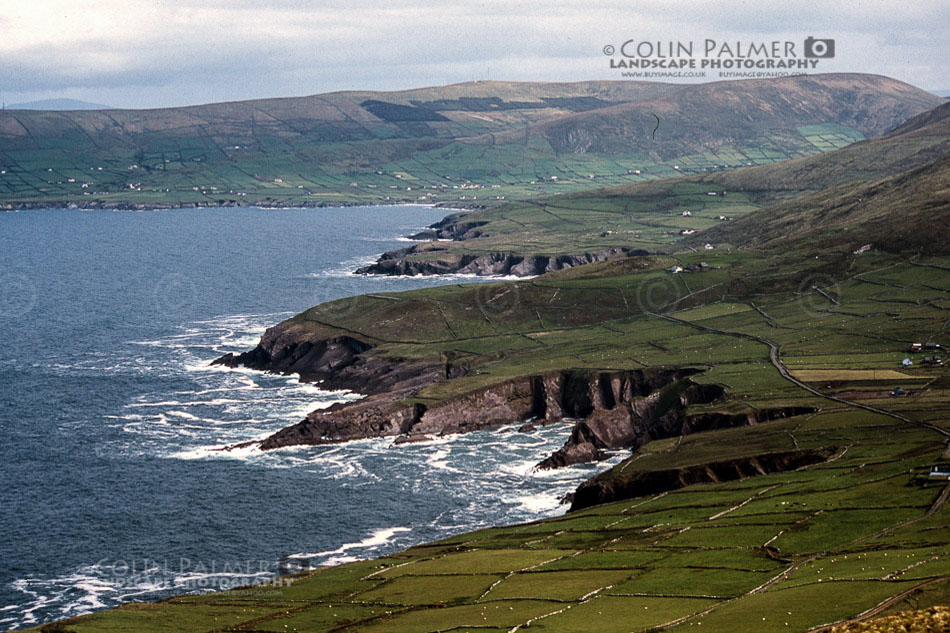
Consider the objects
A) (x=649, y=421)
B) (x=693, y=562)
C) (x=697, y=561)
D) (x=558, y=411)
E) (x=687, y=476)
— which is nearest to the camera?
(x=693, y=562)

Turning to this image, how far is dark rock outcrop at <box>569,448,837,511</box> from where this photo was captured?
Answer: 127 meters

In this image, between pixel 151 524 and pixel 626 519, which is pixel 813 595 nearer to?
pixel 626 519

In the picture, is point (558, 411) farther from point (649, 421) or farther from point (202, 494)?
point (202, 494)

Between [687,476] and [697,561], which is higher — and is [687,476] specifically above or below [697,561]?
below

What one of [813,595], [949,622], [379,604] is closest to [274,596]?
[379,604]

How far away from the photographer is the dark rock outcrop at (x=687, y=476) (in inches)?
5012

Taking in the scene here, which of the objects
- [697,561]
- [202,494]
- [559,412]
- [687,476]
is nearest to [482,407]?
[559,412]

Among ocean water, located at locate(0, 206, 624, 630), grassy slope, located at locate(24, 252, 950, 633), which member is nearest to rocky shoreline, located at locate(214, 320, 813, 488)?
ocean water, located at locate(0, 206, 624, 630)

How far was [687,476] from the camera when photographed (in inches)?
5064

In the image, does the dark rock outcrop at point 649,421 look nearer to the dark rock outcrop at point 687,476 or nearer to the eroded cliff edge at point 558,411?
the eroded cliff edge at point 558,411

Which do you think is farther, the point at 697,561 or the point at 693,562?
the point at 697,561

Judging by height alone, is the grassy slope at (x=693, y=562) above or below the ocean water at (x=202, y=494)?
above

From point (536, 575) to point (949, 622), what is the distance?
39312 millimetres

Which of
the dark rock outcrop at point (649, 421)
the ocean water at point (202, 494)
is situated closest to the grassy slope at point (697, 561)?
the dark rock outcrop at point (649, 421)
